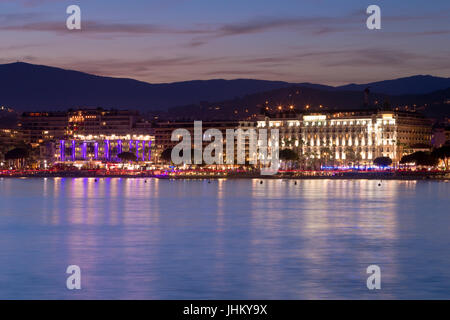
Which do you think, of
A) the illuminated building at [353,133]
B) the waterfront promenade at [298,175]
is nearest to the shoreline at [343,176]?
the waterfront promenade at [298,175]

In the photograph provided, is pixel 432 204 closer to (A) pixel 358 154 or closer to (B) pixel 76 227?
(B) pixel 76 227

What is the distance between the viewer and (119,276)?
26766mm

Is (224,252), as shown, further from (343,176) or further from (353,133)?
(353,133)

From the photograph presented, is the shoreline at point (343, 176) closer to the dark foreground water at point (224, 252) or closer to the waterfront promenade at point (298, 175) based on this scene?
the waterfront promenade at point (298, 175)

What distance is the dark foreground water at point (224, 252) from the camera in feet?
81.3

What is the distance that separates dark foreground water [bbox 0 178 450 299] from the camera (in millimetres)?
24766

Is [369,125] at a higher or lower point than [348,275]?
higher

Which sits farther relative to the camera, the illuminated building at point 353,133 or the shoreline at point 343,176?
the illuminated building at point 353,133

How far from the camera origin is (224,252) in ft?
110

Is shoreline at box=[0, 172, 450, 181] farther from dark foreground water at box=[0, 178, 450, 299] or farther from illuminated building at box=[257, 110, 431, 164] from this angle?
dark foreground water at box=[0, 178, 450, 299]

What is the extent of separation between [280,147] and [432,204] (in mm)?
119967

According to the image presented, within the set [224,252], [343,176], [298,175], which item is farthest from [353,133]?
[224,252]


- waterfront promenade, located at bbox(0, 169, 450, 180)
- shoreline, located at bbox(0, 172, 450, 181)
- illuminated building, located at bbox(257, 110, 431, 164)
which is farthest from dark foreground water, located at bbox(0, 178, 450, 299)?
illuminated building, located at bbox(257, 110, 431, 164)
